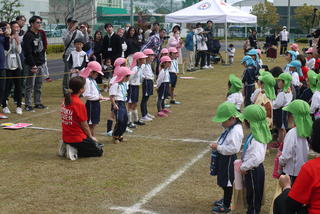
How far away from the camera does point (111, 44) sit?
47.0 feet

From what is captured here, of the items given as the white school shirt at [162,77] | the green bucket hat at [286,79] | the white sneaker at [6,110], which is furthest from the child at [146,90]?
the green bucket hat at [286,79]

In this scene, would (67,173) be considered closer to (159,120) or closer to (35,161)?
(35,161)

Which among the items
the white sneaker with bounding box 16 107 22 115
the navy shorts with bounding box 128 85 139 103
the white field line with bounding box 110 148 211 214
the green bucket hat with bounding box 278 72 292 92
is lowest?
the white field line with bounding box 110 148 211 214

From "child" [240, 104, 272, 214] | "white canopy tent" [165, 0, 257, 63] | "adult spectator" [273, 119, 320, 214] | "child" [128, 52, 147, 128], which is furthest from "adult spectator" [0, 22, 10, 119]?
"white canopy tent" [165, 0, 257, 63]

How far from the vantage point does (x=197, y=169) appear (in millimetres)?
6828

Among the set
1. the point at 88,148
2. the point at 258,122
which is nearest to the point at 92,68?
the point at 88,148

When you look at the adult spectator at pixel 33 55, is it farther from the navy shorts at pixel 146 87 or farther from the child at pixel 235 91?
the child at pixel 235 91

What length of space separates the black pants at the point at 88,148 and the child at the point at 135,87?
2.33 metres

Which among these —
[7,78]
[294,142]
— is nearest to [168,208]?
[294,142]

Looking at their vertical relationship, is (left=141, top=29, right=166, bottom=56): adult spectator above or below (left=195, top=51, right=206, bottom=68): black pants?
above

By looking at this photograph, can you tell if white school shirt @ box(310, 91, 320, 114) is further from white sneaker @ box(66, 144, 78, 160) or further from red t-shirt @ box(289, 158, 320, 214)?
red t-shirt @ box(289, 158, 320, 214)

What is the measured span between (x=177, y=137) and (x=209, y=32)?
1446 cm

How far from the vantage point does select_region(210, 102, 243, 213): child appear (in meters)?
4.96

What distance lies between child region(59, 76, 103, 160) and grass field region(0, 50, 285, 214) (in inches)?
6.9
